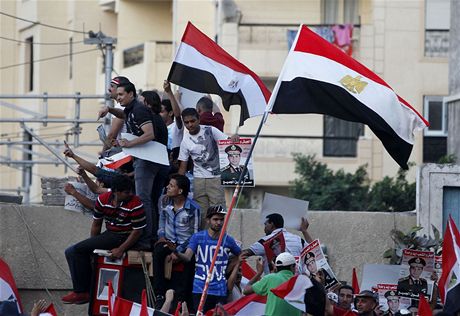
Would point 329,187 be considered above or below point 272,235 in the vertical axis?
above

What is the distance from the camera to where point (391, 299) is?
16047mm

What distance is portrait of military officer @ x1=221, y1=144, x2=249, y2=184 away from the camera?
647 inches

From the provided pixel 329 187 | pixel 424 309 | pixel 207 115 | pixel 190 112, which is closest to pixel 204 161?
pixel 190 112

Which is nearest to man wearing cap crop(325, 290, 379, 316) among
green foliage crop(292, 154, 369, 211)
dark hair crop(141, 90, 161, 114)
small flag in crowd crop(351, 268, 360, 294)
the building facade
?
small flag in crowd crop(351, 268, 360, 294)

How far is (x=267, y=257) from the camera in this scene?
16.1m

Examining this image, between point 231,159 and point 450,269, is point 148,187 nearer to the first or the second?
point 231,159

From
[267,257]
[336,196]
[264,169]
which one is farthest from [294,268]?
[264,169]

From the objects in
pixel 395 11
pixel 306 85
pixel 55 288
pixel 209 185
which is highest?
pixel 395 11

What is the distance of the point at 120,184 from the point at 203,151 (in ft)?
4.60

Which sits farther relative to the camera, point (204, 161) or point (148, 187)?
point (204, 161)

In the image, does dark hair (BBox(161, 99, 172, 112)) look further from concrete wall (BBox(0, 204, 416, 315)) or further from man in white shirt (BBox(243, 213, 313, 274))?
man in white shirt (BBox(243, 213, 313, 274))

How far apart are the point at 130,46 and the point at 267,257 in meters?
26.5

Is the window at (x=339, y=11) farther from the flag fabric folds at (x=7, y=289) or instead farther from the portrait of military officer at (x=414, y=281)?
the flag fabric folds at (x=7, y=289)

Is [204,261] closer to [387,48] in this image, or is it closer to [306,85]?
[306,85]
